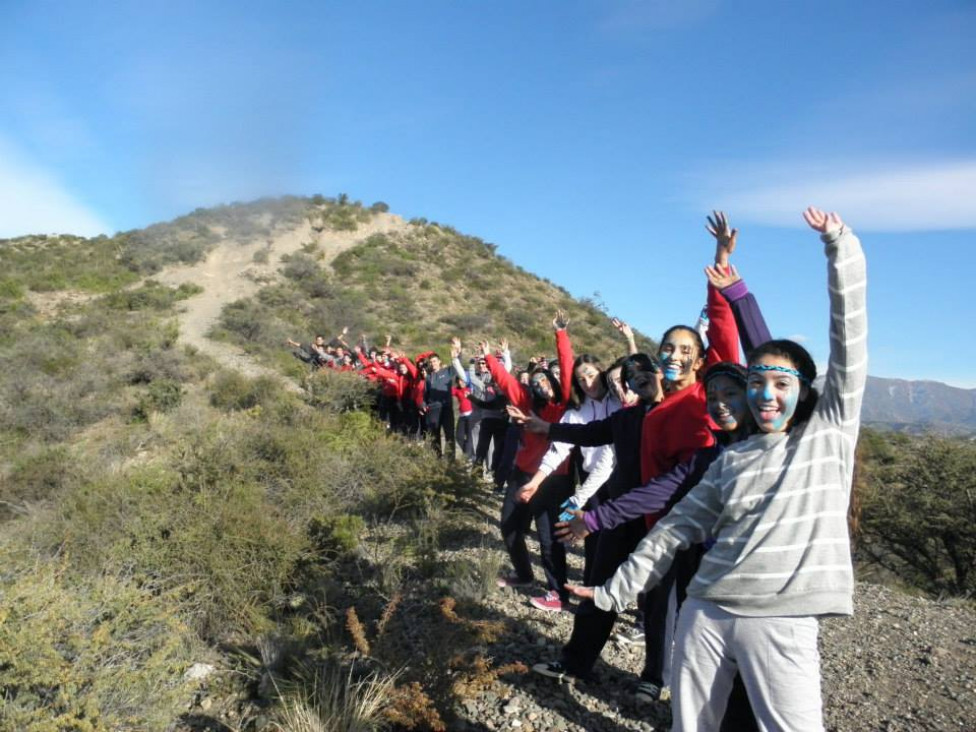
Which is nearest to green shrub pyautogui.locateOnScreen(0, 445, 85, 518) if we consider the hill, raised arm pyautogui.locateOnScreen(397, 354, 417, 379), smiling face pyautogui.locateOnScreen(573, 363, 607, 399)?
the hill

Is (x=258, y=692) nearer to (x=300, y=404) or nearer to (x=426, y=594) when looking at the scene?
(x=426, y=594)

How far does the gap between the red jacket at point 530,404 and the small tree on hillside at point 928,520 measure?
6182 millimetres

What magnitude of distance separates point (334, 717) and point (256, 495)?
3.09 meters

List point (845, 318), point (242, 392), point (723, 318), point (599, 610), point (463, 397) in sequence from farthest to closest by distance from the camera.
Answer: point (242, 392) < point (463, 397) < point (599, 610) < point (723, 318) < point (845, 318)

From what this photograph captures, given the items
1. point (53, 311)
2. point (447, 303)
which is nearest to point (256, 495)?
point (53, 311)

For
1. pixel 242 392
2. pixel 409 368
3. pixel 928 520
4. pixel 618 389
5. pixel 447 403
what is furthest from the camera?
pixel 242 392

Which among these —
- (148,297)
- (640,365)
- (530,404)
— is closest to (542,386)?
(530,404)

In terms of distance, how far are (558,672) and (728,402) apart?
6.65 ft

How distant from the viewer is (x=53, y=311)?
2525 cm

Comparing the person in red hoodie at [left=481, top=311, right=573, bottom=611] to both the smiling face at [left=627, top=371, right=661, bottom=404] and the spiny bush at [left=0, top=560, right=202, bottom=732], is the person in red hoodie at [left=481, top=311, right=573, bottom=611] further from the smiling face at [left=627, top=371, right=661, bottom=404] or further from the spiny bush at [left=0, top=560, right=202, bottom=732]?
the spiny bush at [left=0, top=560, right=202, bottom=732]

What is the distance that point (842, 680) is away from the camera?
3951 mm

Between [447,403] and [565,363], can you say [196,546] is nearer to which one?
[565,363]

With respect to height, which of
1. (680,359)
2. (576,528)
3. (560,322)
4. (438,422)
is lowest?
(576,528)

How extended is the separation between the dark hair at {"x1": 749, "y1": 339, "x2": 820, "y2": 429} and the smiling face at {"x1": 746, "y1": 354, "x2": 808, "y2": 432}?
28mm
